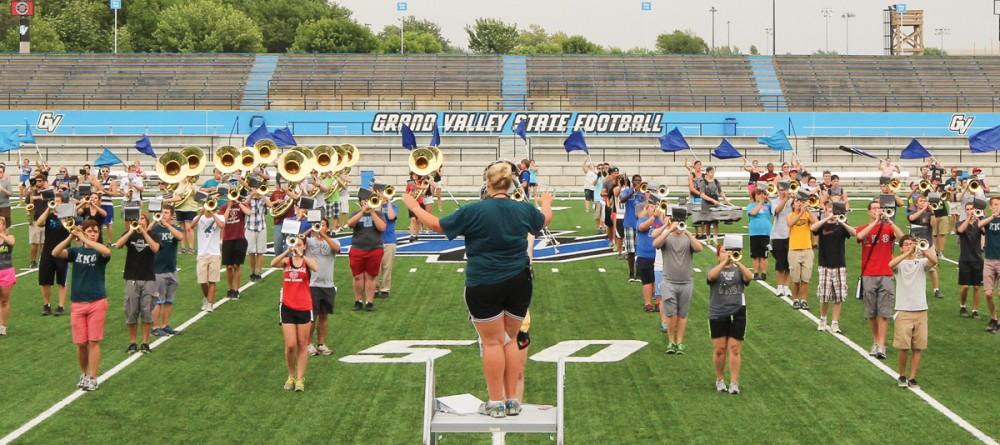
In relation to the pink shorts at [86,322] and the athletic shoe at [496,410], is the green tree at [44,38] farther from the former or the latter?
the athletic shoe at [496,410]

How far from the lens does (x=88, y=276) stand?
12680 millimetres

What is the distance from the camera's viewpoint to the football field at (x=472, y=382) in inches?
438

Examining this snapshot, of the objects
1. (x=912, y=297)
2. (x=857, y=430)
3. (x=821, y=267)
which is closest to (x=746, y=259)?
(x=821, y=267)

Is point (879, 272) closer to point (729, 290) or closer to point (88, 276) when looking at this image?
point (729, 290)

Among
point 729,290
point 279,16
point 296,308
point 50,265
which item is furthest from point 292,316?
point 279,16

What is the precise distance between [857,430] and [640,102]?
1933 inches

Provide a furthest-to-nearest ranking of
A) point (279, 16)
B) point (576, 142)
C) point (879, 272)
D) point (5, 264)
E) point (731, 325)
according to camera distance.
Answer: point (279, 16) < point (576, 142) < point (5, 264) < point (879, 272) < point (731, 325)

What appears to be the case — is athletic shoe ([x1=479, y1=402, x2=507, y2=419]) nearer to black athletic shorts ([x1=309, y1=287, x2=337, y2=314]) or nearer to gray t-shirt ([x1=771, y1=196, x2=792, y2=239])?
black athletic shorts ([x1=309, y1=287, x2=337, y2=314])

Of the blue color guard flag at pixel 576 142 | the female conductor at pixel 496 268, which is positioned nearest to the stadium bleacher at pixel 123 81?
the blue color guard flag at pixel 576 142

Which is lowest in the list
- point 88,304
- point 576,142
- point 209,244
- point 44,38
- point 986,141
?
point 88,304

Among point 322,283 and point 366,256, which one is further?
point 366,256

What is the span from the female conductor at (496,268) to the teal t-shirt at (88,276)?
20.1 ft

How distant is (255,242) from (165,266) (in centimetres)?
555

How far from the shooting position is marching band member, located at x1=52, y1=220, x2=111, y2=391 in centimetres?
1253
